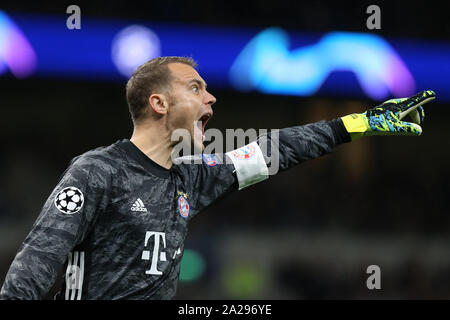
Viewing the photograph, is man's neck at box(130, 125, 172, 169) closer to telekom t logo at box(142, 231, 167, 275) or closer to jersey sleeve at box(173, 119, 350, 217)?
jersey sleeve at box(173, 119, 350, 217)

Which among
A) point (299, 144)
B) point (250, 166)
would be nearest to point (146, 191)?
point (250, 166)

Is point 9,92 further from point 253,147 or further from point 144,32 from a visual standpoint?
point 253,147

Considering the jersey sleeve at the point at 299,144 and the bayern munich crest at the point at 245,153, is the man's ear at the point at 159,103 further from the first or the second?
the jersey sleeve at the point at 299,144

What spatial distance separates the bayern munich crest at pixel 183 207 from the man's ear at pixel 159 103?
1.59 ft

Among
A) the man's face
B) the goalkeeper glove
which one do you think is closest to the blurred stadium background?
the man's face

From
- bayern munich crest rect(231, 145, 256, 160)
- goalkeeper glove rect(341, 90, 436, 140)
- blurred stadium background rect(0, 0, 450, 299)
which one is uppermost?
blurred stadium background rect(0, 0, 450, 299)

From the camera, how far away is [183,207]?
313 cm

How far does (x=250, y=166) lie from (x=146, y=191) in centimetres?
66

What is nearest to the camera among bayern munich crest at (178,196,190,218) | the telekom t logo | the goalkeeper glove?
the telekom t logo

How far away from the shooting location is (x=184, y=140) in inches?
131

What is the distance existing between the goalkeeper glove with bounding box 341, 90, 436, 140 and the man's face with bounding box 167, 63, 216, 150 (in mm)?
786

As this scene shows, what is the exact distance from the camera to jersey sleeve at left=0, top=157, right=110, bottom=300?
250 centimetres

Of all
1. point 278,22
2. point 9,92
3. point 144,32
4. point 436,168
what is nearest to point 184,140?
point 144,32

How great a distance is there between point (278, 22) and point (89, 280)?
7108 mm
